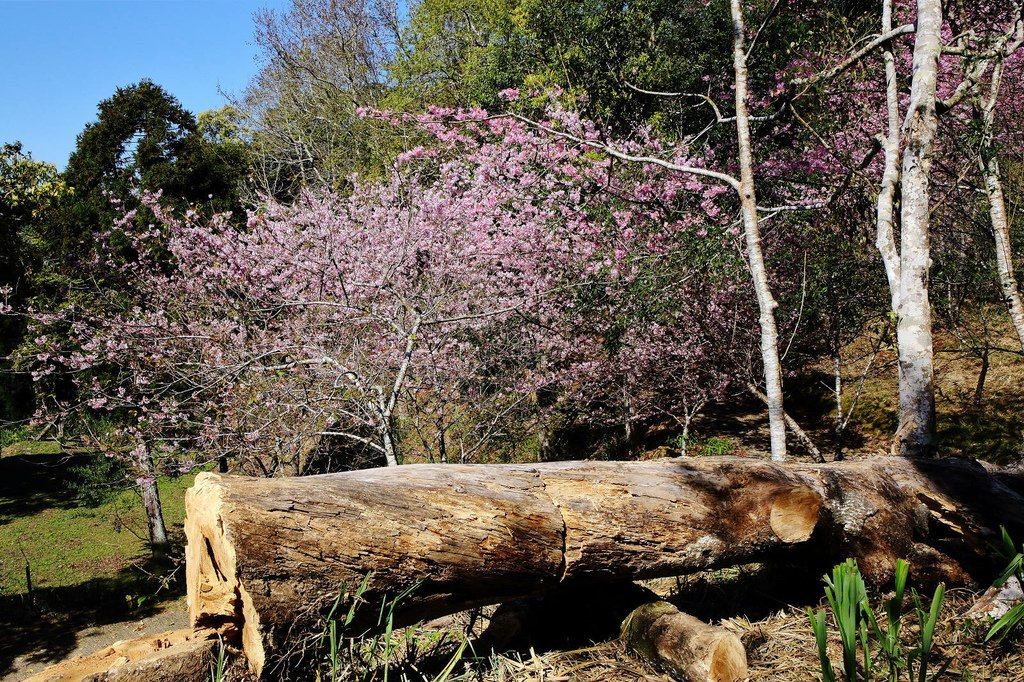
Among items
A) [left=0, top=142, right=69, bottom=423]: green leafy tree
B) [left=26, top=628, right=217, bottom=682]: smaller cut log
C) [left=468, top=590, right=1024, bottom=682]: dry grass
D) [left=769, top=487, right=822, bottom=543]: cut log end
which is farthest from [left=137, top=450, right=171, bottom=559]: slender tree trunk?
[left=769, top=487, right=822, bottom=543]: cut log end

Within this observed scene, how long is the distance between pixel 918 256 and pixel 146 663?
4184 mm

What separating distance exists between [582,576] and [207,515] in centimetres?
136

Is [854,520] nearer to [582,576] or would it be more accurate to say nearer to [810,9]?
[582,576]

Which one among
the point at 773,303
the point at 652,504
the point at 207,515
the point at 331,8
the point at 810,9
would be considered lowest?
the point at 652,504

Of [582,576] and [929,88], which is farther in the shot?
[929,88]

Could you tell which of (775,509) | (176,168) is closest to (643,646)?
(775,509)

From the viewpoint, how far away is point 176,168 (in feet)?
36.8

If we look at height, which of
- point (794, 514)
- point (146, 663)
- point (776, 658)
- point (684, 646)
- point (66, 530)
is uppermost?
point (794, 514)

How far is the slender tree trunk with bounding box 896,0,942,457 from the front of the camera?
149 inches

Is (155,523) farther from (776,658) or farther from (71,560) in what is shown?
(776,658)

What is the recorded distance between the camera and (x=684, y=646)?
2.38 meters

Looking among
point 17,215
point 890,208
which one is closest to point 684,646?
point 890,208

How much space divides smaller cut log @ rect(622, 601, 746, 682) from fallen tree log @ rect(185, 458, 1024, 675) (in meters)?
0.19

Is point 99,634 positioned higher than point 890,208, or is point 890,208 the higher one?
point 890,208
